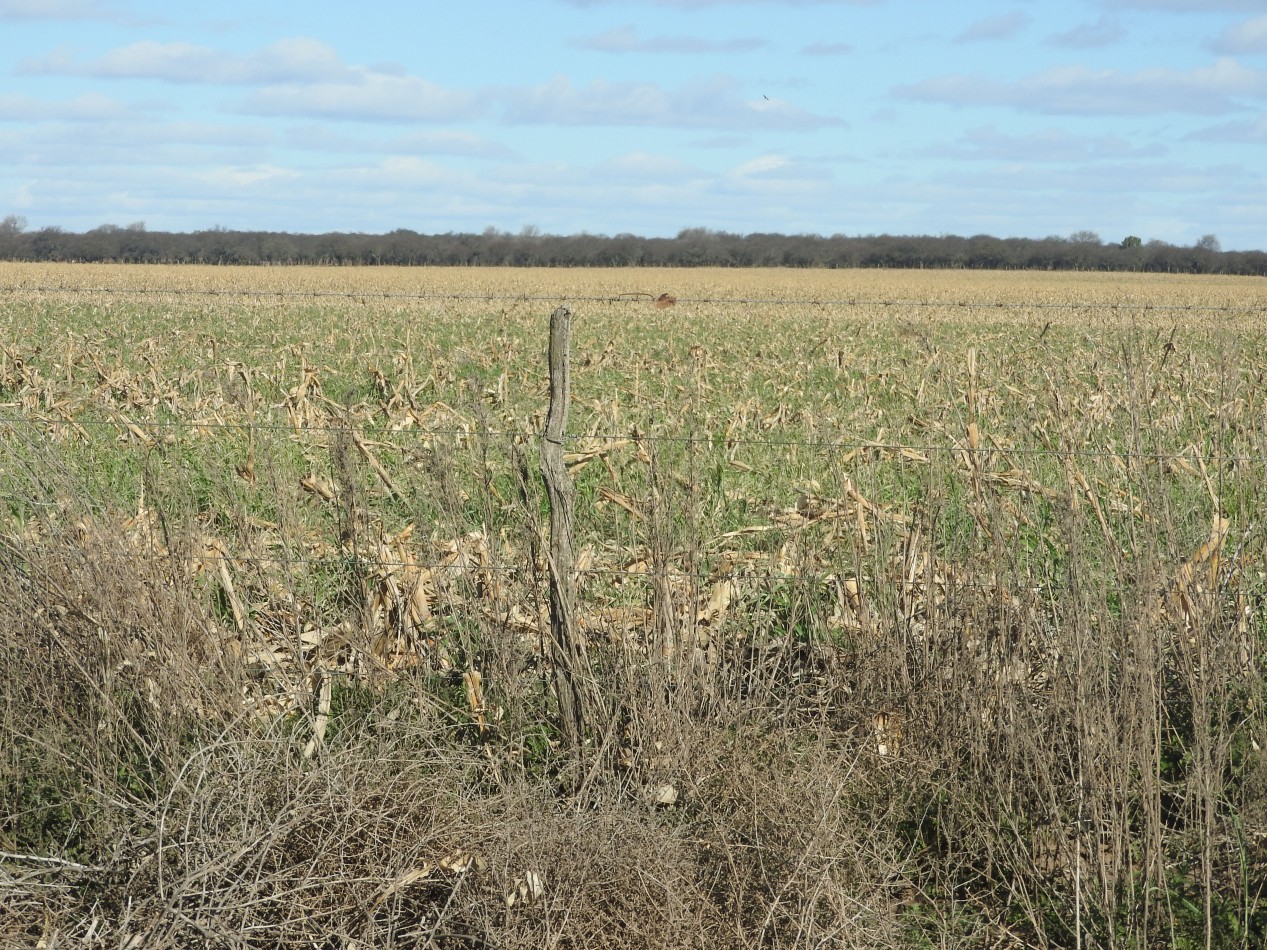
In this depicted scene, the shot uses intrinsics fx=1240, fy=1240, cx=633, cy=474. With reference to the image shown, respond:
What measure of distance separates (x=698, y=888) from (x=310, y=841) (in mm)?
1109

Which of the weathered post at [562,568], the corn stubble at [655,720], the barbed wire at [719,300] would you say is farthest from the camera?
the barbed wire at [719,300]

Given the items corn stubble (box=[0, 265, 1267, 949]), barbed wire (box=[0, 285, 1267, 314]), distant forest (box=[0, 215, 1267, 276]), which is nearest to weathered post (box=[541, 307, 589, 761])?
corn stubble (box=[0, 265, 1267, 949])

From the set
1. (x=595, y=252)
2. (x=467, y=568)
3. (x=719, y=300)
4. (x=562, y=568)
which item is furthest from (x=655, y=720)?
(x=595, y=252)

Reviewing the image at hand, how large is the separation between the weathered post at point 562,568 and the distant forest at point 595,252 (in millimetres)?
81322

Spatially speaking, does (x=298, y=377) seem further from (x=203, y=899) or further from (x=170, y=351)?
(x=203, y=899)

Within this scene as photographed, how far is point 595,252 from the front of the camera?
89.2 meters

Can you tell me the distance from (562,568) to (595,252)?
283ft

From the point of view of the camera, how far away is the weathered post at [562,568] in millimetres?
4379

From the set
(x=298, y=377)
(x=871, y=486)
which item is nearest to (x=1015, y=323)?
(x=298, y=377)

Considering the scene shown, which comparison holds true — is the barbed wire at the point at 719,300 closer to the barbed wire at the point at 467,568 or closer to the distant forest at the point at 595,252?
the barbed wire at the point at 467,568

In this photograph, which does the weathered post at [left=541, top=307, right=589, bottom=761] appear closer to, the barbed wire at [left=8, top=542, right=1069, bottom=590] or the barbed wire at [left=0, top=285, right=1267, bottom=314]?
the barbed wire at [left=8, top=542, right=1069, bottom=590]

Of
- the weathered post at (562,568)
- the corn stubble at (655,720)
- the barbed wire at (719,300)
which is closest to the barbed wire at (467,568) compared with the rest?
the corn stubble at (655,720)

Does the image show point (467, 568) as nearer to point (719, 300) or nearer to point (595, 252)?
point (719, 300)

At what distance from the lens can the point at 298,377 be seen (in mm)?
15391
